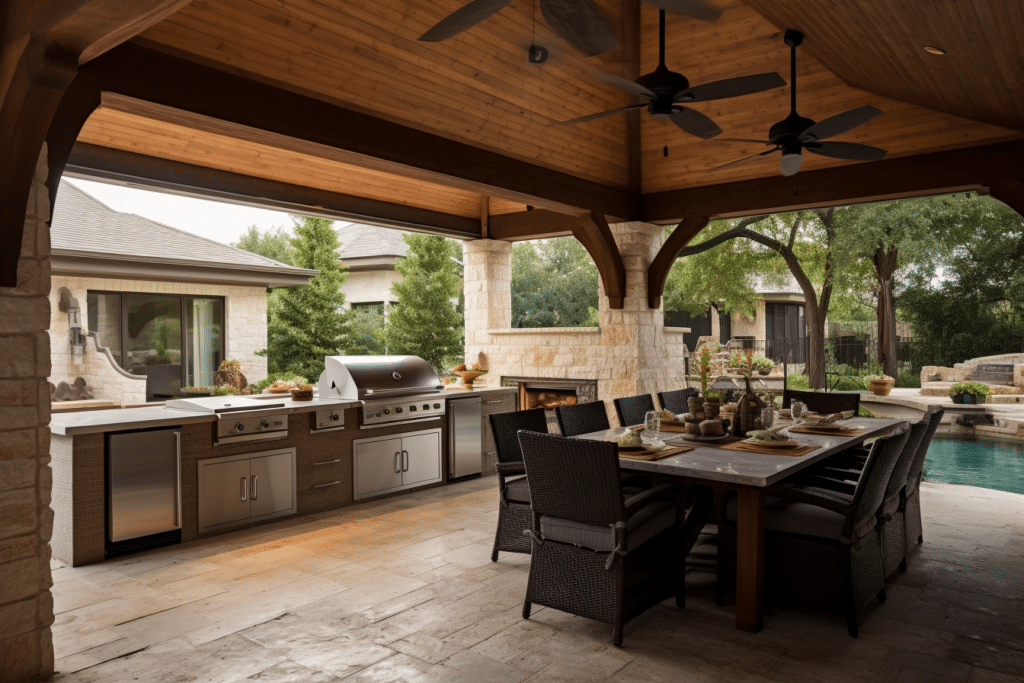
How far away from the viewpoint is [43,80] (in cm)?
245

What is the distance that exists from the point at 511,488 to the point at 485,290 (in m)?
5.26

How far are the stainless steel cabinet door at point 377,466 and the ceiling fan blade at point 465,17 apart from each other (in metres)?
3.67

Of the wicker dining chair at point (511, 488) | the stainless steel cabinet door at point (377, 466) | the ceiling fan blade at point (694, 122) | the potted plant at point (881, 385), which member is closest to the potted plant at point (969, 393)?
the potted plant at point (881, 385)

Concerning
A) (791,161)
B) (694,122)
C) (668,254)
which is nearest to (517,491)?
(694,122)

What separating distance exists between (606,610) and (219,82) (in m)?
3.54

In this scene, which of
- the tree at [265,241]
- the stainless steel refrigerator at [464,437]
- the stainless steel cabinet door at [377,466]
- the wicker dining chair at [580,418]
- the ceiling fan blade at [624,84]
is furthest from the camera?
the tree at [265,241]

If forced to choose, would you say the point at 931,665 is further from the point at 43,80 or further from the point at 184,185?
the point at 184,185

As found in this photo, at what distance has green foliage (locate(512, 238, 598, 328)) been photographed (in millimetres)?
23391

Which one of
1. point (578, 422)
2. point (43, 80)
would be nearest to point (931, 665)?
point (578, 422)

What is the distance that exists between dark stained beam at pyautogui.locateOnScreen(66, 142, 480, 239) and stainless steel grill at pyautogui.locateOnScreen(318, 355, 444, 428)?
1.66 meters

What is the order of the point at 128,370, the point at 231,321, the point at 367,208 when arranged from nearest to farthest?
the point at 367,208 → the point at 128,370 → the point at 231,321

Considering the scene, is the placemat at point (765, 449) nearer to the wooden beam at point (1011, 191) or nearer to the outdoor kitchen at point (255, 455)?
the outdoor kitchen at point (255, 455)

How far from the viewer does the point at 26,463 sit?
2896mm

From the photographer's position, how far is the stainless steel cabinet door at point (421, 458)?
247 inches
